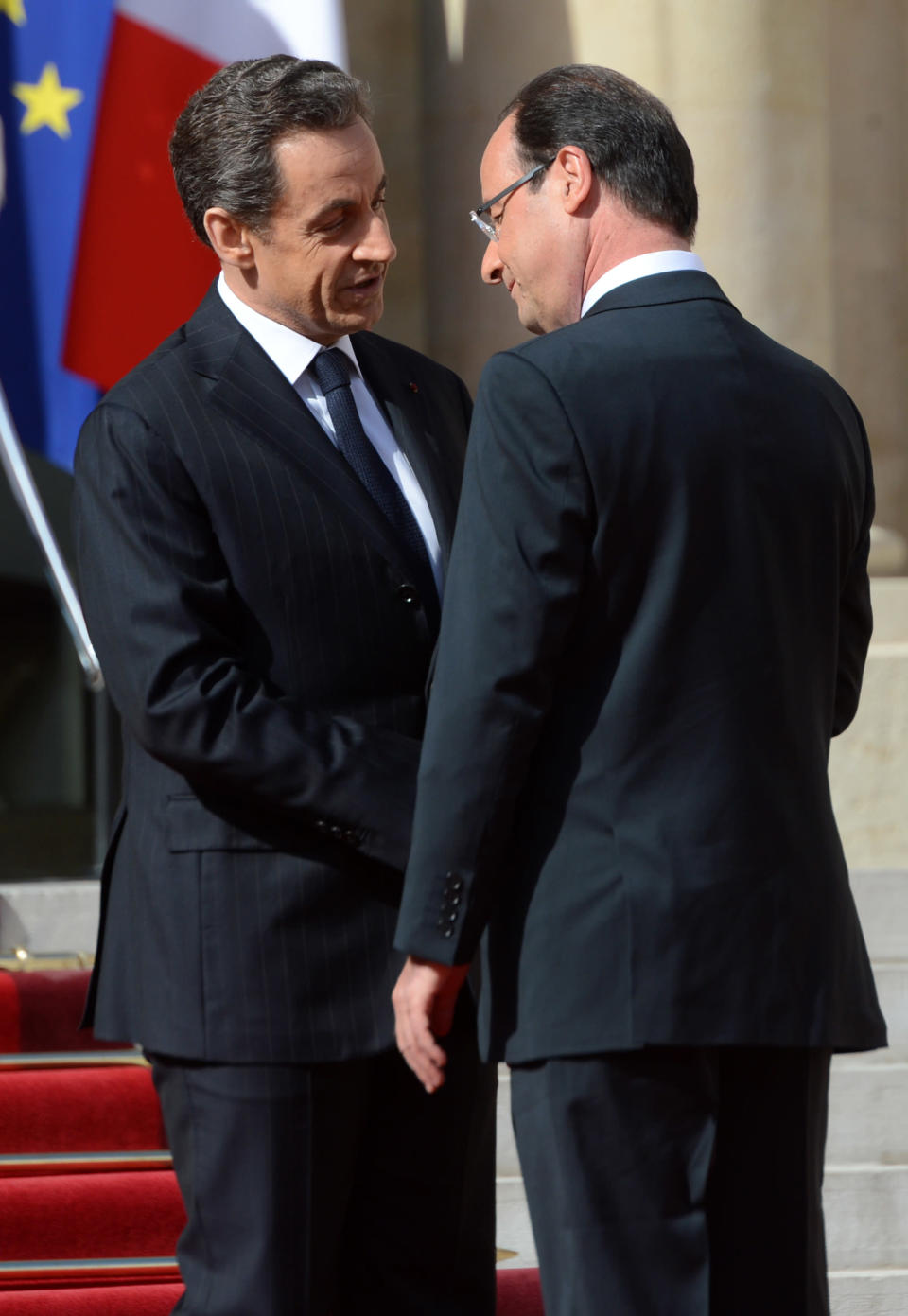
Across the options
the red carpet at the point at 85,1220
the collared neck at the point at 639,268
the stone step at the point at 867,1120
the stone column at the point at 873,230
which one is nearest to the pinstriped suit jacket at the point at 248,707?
the collared neck at the point at 639,268

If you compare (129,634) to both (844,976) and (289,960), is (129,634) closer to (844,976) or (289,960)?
(289,960)

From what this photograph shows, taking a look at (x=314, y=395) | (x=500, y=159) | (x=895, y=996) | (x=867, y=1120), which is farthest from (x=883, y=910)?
(x=500, y=159)

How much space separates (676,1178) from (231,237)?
1.24m

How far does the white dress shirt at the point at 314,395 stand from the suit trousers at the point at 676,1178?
26.8 inches

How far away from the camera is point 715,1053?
182 cm

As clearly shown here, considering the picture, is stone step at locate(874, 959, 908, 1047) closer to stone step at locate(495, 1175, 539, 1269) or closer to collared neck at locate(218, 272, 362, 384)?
stone step at locate(495, 1175, 539, 1269)

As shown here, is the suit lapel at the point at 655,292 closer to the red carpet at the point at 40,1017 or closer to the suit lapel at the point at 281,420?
the suit lapel at the point at 281,420

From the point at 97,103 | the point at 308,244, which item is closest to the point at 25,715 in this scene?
the point at 97,103

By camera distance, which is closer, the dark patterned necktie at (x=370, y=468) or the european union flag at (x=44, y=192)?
the dark patterned necktie at (x=370, y=468)

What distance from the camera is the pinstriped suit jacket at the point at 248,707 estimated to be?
1.99m

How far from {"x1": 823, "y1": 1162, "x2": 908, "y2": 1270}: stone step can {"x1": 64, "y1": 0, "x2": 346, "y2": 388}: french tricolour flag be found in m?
2.53

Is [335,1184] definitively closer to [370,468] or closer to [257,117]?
[370,468]

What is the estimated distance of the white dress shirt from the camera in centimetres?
221

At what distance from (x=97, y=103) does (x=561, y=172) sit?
9.48 ft
